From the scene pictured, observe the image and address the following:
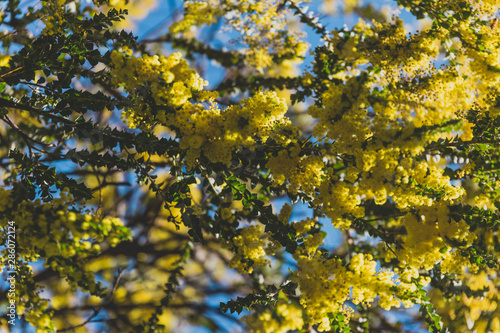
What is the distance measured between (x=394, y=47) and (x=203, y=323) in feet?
14.2

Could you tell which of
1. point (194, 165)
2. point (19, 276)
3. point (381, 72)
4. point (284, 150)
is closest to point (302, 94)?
A: point (381, 72)

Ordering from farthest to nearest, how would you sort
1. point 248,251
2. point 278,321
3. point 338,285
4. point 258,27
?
point 258,27 < point 248,251 < point 338,285 < point 278,321

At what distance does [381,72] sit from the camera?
2592mm

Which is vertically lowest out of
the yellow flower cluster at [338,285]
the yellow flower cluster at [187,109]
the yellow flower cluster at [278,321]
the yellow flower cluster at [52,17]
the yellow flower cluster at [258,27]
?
the yellow flower cluster at [278,321]

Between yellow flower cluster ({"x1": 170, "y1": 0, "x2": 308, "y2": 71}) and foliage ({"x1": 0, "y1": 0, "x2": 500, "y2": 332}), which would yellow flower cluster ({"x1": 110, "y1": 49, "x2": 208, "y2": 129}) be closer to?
foliage ({"x1": 0, "y1": 0, "x2": 500, "y2": 332})

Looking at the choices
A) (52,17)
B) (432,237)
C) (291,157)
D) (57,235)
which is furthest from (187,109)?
(432,237)

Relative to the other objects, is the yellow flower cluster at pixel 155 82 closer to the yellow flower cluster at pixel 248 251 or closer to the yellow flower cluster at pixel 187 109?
the yellow flower cluster at pixel 187 109

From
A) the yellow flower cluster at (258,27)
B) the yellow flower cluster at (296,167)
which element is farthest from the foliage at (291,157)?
the yellow flower cluster at (258,27)

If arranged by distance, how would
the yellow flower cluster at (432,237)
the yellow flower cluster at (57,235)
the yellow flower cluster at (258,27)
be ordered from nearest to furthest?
the yellow flower cluster at (57,235) < the yellow flower cluster at (432,237) < the yellow flower cluster at (258,27)

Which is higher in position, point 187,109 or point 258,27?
point 258,27

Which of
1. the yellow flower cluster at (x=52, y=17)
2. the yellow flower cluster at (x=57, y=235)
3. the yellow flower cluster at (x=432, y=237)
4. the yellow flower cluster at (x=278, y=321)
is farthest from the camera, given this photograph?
the yellow flower cluster at (x=52, y=17)

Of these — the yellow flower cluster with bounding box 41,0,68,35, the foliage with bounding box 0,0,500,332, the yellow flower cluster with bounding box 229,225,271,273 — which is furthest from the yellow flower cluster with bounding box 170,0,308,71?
the yellow flower cluster with bounding box 229,225,271,273

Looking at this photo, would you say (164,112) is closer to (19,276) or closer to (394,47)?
(19,276)

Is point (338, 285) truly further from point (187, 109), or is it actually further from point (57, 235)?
point (57, 235)
